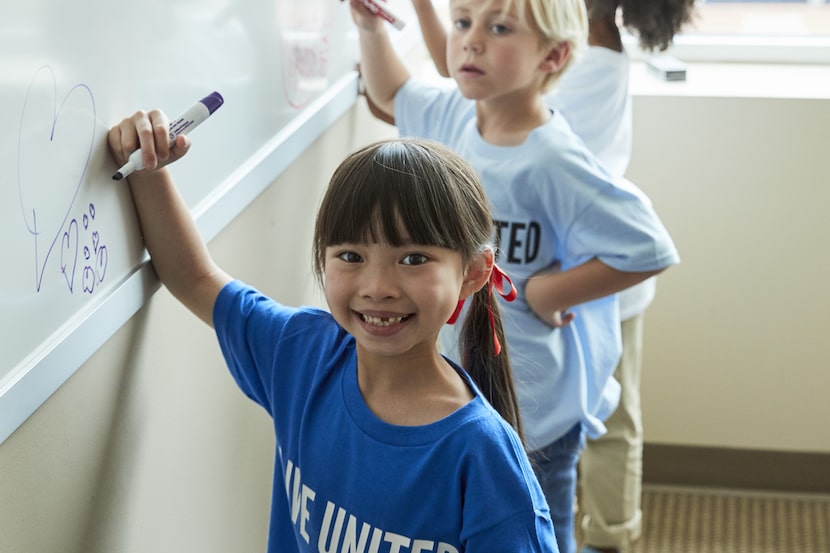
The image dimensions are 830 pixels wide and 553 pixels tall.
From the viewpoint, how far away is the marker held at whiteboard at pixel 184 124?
0.76 metres

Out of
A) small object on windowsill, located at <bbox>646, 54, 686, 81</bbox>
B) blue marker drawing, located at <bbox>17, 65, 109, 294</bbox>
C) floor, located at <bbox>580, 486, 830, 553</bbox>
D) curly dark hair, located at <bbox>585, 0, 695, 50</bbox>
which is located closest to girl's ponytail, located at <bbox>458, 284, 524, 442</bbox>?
blue marker drawing, located at <bbox>17, 65, 109, 294</bbox>

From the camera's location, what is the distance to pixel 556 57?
1.29m

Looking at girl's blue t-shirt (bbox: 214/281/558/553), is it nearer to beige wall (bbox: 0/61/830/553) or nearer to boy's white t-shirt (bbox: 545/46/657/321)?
beige wall (bbox: 0/61/830/553)

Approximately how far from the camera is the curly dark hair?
1.57m

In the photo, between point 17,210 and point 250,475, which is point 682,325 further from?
point 17,210

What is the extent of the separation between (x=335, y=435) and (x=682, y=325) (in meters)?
1.32

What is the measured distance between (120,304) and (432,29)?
2.81 feet

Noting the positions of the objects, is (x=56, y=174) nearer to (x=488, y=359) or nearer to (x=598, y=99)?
(x=488, y=359)

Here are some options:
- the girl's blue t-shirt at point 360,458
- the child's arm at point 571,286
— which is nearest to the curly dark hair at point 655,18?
the child's arm at point 571,286

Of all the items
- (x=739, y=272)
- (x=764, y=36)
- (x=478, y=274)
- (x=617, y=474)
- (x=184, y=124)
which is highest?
(x=184, y=124)

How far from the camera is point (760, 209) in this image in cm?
194

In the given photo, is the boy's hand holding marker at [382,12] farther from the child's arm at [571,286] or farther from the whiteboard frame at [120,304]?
the child's arm at [571,286]

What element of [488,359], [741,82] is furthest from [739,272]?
[488,359]

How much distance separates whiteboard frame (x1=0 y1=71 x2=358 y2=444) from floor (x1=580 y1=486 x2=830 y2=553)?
3.60 feet
